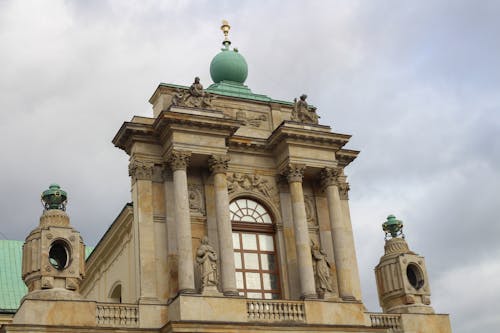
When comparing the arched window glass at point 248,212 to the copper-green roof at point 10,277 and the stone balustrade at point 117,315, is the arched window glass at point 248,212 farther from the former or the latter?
the copper-green roof at point 10,277

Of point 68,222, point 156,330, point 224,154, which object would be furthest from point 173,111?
point 156,330

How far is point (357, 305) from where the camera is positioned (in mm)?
27047

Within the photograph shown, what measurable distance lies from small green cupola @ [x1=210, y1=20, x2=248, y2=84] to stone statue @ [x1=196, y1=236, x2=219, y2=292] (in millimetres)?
8433

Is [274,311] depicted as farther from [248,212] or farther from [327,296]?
[248,212]

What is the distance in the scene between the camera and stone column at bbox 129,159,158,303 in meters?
25.7

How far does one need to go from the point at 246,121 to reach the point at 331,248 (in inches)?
221

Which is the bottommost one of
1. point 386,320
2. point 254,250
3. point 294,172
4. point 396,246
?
point 386,320

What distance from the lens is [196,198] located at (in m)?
27.9

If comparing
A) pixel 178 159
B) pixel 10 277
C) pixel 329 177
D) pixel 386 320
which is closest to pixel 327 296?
pixel 386 320

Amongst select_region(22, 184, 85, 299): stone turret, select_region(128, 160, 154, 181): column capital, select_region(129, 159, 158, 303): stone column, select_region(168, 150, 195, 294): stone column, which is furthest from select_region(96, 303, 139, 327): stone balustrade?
select_region(128, 160, 154, 181): column capital

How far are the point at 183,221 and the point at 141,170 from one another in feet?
8.53

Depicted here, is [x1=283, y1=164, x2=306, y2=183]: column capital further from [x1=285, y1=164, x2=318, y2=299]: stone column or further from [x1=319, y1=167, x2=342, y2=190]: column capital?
[x1=319, y1=167, x2=342, y2=190]: column capital

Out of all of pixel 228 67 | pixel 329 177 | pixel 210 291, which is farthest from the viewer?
pixel 228 67

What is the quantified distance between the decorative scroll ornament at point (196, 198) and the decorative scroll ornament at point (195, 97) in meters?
2.81
